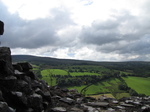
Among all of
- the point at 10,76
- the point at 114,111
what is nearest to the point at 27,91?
the point at 10,76

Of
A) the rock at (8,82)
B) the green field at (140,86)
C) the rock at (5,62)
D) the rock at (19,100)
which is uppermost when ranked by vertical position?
the rock at (5,62)

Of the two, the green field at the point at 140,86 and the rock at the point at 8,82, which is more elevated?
the rock at the point at 8,82

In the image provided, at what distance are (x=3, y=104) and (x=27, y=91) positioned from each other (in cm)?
266

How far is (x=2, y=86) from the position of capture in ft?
23.3

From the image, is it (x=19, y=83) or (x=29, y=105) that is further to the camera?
(x=19, y=83)

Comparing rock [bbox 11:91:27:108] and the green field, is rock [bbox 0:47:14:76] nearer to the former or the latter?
rock [bbox 11:91:27:108]

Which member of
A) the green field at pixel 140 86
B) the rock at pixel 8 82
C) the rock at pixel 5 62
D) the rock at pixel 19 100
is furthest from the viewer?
the green field at pixel 140 86

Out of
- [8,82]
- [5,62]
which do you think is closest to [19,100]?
[8,82]

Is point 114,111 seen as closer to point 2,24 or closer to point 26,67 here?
point 26,67

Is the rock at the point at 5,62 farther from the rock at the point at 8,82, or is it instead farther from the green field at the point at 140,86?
the green field at the point at 140,86

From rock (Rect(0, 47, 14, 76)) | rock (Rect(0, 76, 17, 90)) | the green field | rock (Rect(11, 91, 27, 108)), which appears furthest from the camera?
the green field

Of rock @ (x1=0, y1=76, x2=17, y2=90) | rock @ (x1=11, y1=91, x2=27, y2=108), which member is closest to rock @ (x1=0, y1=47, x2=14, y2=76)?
rock @ (x1=0, y1=76, x2=17, y2=90)

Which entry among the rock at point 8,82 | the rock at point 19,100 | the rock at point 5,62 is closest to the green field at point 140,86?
the rock at point 19,100

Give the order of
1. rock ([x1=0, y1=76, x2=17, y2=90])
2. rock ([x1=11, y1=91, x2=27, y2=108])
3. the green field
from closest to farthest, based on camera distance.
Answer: rock ([x1=11, y1=91, x2=27, y2=108])
rock ([x1=0, y1=76, x2=17, y2=90])
the green field
